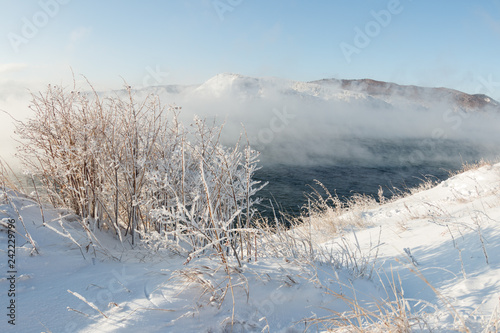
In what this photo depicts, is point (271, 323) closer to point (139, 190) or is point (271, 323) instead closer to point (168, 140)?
point (139, 190)

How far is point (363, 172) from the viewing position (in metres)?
20.5

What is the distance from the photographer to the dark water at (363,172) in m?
15.0

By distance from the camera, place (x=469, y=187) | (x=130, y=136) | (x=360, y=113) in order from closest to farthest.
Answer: (x=130, y=136) < (x=469, y=187) < (x=360, y=113)

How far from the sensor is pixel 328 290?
64.9 inches

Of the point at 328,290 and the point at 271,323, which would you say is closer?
the point at 271,323

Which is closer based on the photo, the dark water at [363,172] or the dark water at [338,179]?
the dark water at [338,179]

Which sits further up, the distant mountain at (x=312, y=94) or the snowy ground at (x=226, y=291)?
the distant mountain at (x=312, y=94)

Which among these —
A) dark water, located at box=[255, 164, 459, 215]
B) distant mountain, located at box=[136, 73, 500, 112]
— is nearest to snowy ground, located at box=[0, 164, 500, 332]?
dark water, located at box=[255, 164, 459, 215]

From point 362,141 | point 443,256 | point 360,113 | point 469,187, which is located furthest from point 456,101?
point 443,256

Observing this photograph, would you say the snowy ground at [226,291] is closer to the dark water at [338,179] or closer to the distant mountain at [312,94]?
the dark water at [338,179]

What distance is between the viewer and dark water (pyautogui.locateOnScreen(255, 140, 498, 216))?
49.1 feet

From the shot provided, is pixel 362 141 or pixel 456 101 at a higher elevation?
pixel 456 101

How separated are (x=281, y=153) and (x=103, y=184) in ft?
75.1

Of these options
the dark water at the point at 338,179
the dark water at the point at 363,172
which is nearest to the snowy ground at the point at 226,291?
the dark water at the point at 363,172
